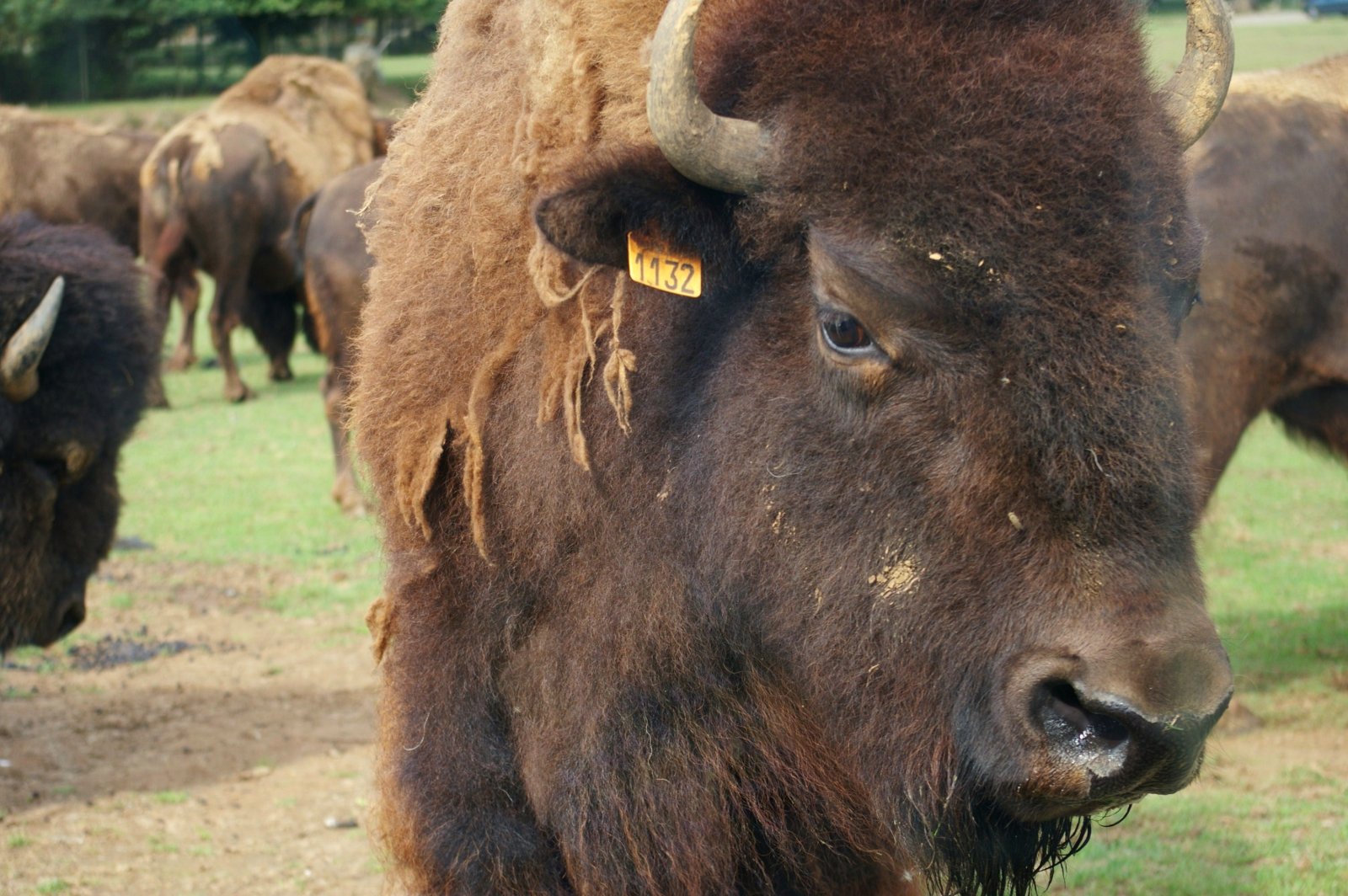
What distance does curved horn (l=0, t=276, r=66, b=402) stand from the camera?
5348 mm

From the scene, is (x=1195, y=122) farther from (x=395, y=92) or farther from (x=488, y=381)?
(x=395, y=92)

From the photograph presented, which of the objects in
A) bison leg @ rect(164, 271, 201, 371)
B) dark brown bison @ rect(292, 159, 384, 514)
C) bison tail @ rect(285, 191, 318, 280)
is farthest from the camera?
bison leg @ rect(164, 271, 201, 371)

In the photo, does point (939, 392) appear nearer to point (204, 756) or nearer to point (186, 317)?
point (204, 756)

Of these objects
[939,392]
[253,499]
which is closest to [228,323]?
[253,499]

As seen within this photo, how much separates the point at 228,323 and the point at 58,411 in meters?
10.8

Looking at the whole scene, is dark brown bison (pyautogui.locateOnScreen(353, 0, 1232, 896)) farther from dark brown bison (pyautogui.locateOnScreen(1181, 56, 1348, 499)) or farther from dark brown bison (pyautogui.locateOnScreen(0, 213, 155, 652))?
dark brown bison (pyautogui.locateOnScreen(1181, 56, 1348, 499))

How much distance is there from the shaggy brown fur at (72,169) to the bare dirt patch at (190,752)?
498 inches

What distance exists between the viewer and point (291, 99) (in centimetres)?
1762

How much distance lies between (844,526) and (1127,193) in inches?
27.6

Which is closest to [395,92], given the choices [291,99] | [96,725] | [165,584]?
[291,99]

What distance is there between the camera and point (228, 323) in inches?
631

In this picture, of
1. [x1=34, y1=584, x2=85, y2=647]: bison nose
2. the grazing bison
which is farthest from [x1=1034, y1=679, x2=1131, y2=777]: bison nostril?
the grazing bison

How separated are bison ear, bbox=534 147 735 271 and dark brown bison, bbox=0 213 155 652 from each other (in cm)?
377

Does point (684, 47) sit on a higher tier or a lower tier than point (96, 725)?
higher
